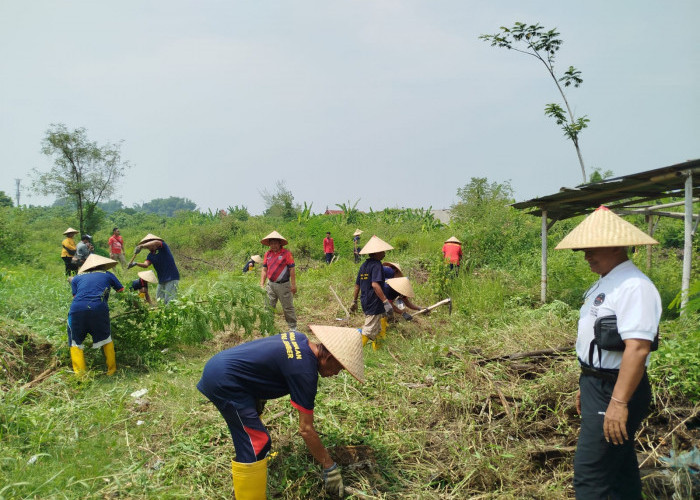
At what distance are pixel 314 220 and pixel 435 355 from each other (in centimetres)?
1821

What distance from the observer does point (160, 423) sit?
3.94 metres

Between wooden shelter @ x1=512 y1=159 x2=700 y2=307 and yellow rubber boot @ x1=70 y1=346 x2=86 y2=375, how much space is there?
19.7 feet

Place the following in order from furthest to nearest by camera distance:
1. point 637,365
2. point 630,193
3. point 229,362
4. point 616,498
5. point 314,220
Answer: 1. point 314,220
2. point 630,193
3. point 229,362
4. point 616,498
5. point 637,365

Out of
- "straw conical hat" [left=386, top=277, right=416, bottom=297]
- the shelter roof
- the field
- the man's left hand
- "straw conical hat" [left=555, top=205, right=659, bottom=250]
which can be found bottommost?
the field

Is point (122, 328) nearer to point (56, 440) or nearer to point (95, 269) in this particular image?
point (95, 269)

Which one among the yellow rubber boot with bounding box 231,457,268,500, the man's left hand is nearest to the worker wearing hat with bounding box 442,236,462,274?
the yellow rubber boot with bounding box 231,457,268,500

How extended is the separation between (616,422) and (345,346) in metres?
1.48

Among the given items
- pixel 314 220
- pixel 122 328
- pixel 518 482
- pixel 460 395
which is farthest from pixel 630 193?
pixel 314 220

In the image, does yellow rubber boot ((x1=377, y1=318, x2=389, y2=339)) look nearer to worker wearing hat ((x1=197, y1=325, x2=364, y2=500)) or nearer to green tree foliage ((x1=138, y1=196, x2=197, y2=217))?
worker wearing hat ((x1=197, y1=325, x2=364, y2=500))

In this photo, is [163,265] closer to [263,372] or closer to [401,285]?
[401,285]

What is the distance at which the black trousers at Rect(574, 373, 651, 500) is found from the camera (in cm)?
231

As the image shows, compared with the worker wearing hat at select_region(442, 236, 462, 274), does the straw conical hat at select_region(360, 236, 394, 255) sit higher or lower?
higher

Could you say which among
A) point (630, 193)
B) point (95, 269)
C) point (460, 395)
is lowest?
point (460, 395)

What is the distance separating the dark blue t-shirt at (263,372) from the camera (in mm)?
2830
